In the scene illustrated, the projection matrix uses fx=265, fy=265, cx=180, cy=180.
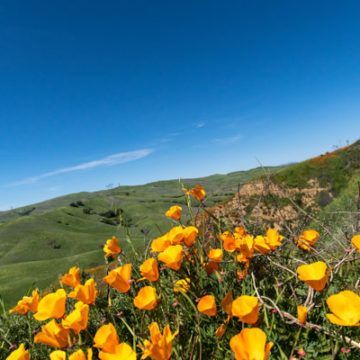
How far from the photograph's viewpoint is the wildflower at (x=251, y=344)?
33.9 inches

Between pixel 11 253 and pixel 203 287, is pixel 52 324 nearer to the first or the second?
pixel 203 287

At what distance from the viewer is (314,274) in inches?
40.8

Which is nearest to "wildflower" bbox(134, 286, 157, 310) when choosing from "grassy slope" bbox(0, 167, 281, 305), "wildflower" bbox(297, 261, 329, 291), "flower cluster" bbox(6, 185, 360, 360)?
"flower cluster" bbox(6, 185, 360, 360)

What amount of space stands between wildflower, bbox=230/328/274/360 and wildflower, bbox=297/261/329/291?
281 millimetres

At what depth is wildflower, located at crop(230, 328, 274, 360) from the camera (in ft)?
2.83

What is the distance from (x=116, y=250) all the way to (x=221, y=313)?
77 cm

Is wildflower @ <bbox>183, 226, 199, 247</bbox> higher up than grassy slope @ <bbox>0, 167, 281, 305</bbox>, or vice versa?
wildflower @ <bbox>183, 226, 199, 247</bbox>

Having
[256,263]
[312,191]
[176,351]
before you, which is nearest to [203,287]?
[256,263]

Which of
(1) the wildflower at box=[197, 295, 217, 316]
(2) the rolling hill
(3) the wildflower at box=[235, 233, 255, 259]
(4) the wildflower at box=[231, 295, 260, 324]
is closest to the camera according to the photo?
(4) the wildflower at box=[231, 295, 260, 324]

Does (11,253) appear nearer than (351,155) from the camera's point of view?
No

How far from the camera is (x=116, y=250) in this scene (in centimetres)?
177

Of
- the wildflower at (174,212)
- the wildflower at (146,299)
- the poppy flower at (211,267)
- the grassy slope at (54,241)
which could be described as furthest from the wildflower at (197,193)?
the grassy slope at (54,241)

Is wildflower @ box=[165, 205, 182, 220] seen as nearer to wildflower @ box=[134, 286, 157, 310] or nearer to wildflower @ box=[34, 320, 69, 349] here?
wildflower @ box=[134, 286, 157, 310]

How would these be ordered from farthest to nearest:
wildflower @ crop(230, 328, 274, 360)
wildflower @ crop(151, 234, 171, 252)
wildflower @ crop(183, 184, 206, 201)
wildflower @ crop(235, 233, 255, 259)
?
wildflower @ crop(183, 184, 206, 201), wildflower @ crop(151, 234, 171, 252), wildflower @ crop(235, 233, 255, 259), wildflower @ crop(230, 328, 274, 360)
